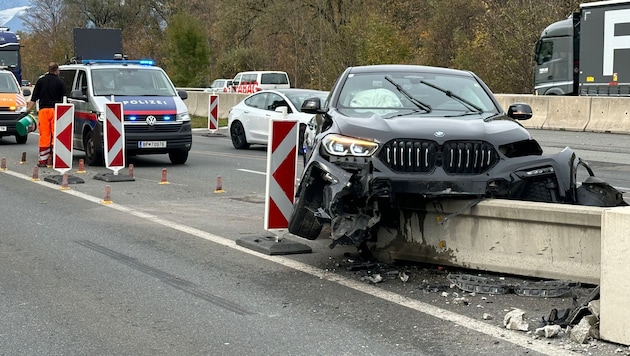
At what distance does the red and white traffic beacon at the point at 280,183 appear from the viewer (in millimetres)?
8875

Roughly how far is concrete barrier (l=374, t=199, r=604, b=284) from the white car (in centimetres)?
1200

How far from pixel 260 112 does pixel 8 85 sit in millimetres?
7201

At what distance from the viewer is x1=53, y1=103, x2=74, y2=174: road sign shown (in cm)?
1498

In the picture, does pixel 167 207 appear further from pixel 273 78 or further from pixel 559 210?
pixel 273 78

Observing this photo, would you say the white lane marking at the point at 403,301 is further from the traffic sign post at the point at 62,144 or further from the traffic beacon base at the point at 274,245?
the traffic sign post at the point at 62,144

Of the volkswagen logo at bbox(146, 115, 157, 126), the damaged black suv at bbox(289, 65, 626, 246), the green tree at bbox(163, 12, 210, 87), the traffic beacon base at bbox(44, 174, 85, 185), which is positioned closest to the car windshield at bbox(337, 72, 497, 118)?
the damaged black suv at bbox(289, 65, 626, 246)

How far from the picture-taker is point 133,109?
680 inches

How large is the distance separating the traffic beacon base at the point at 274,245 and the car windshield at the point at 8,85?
16.7 meters

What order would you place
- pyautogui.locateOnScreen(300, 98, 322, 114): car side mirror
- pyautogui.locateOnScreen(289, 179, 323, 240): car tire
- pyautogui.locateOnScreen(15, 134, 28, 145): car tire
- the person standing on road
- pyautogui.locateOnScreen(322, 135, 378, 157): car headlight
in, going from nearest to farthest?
pyautogui.locateOnScreen(322, 135, 378, 157): car headlight < pyautogui.locateOnScreen(289, 179, 323, 240): car tire < pyautogui.locateOnScreen(300, 98, 322, 114): car side mirror < the person standing on road < pyautogui.locateOnScreen(15, 134, 28, 145): car tire

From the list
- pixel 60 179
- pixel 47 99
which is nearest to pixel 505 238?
pixel 60 179

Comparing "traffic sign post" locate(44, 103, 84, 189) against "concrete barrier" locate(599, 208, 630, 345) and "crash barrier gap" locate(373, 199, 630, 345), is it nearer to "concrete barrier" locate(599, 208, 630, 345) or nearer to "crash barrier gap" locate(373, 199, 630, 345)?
"crash barrier gap" locate(373, 199, 630, 345)

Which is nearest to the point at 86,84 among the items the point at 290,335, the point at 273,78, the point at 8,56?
the point at 290,335

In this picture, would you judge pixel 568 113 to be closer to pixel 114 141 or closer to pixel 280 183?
pixel 114 141

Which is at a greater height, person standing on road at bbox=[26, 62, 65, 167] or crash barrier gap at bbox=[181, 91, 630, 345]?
person standing on road at bbox=[26, 62, 65, 167]
